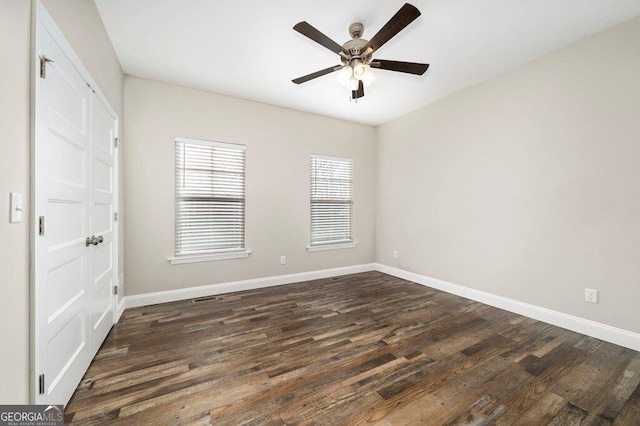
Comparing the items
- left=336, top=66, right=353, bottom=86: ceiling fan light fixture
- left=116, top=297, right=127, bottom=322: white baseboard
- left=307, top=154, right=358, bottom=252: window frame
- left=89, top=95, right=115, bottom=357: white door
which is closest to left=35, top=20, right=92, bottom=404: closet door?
left=89, top=95, right=115, bottom=357: white door

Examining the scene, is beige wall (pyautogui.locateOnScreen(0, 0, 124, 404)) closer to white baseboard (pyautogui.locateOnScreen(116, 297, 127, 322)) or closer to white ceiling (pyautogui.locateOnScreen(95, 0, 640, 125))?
white ceiling (pyautogui.locateOnScreen(95, 0, 640, 125))

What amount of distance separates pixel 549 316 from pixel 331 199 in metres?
3.30

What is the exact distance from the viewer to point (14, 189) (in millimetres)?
1115

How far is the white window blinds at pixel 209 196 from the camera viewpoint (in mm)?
3475

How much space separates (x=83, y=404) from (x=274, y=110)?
152 inches

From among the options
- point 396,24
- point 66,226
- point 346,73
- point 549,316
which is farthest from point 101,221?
point 549,316

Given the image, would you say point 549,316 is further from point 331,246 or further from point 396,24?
point 396,24

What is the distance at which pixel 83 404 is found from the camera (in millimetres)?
1593

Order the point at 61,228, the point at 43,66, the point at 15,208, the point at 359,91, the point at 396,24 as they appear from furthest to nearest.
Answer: the point at 359,91 < the point at 396,24 < the point at 61,228 < the point at 43,66 < the point at 15,208

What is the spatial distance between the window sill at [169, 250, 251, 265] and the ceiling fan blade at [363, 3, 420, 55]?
3047 millimetres

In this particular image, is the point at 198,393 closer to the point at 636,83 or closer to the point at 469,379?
the point at 469,379

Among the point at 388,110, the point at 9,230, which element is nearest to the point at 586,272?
the point at 388,110

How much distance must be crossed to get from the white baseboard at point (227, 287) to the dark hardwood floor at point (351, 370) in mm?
211

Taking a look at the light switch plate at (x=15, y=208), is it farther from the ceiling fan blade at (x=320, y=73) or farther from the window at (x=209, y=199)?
the window at (x=209, y=199)
